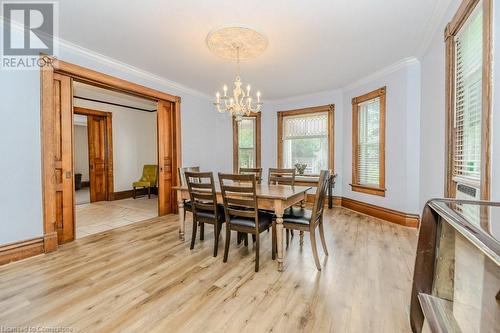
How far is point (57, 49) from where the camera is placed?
9.13 feet

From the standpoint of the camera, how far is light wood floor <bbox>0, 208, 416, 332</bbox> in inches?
60.5

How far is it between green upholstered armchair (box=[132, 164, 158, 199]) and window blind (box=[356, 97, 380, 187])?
5.06 m

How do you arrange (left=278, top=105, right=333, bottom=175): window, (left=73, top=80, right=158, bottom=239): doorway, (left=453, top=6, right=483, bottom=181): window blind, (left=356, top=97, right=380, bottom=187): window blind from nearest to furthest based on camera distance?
(left=453, top=6, right=483, bottom=181): window blind
(left=356, top=97, right=380, bottom=187): window blind
(left=73, top=80, right=158, bottom=239): doorway
(left=278, top=105, right=333, bottom=175): window

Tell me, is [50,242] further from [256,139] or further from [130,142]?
[256,139]

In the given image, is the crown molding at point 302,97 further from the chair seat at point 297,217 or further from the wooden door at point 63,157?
the wooden door at point 63,157

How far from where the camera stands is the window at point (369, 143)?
12.9ft

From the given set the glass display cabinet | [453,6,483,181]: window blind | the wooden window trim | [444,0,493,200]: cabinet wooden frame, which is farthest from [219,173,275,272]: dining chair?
the wooden window trim

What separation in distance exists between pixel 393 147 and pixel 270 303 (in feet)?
10.6

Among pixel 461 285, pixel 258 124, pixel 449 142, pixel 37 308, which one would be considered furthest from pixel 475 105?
pixel 258 124

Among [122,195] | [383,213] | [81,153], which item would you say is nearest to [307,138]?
[383,213]

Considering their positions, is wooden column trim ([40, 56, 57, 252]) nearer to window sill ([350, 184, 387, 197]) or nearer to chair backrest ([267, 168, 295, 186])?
chair backrest ([267, 168, 295, 186])

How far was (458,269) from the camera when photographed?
88 cm

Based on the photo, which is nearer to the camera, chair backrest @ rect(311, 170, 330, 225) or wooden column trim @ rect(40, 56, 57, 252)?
chair backrest @ rect(311, 170, 330, 225)

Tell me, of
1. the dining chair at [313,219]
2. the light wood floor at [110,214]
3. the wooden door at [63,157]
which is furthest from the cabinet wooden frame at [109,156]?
the dining chair at [313,219]
